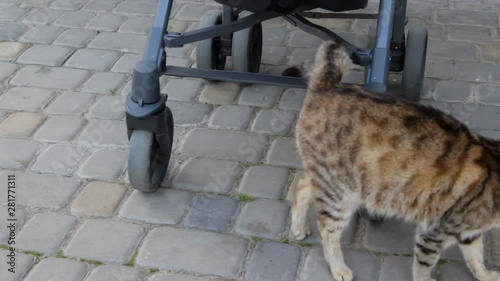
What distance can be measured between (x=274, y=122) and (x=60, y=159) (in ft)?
3.75

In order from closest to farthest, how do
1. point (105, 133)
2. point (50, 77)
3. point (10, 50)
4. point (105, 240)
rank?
point (105, 240), point (105, 133), point (50, 77), point (10, 50)

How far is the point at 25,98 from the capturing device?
14.4 feet

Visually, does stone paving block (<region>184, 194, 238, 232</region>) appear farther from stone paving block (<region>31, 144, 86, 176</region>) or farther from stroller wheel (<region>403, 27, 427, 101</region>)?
stroller wheel (<region>403, 27, 427, 101</region>)

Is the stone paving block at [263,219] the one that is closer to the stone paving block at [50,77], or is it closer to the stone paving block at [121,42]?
the stone paving block at [50,77]

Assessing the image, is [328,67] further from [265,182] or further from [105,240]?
[105,240]

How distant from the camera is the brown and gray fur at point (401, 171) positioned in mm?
2941

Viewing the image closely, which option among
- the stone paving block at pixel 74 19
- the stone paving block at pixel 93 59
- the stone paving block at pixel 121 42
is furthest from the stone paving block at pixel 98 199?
the stone paving block at pixel 74 19

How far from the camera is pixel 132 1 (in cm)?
560

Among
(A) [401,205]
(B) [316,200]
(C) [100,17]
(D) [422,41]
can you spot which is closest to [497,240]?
(A) [401,205]

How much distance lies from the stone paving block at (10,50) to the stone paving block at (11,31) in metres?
0.08

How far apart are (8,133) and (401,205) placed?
7.05 ft

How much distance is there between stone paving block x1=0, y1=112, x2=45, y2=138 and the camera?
408cm

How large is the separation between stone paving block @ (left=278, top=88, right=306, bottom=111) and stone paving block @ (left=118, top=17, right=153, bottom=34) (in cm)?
122

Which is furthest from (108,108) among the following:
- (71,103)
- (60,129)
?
(60,129)
